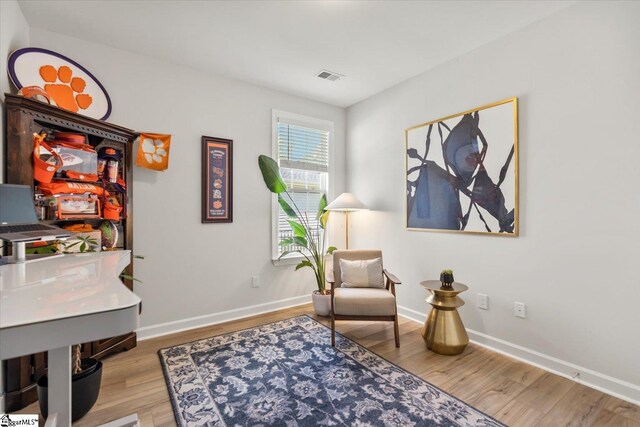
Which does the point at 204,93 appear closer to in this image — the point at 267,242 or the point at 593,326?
the point at 267,242

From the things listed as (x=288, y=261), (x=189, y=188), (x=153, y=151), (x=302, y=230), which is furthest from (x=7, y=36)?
(x=288, y=261)

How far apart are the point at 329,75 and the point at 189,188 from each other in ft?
6.30

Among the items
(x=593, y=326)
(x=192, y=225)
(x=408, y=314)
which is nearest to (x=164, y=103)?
(x=192, y=225)

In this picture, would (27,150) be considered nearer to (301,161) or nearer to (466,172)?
(301,161)

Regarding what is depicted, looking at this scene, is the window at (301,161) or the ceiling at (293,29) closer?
the ceiling at (293,29)

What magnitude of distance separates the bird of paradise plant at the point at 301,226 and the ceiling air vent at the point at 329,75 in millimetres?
1063

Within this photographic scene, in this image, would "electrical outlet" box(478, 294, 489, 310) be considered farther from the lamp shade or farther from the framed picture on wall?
the framed picture on wall

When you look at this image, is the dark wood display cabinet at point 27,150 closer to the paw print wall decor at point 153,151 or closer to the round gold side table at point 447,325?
the paw print wall decor at point 153,151

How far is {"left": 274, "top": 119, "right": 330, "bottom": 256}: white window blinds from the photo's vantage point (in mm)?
3684


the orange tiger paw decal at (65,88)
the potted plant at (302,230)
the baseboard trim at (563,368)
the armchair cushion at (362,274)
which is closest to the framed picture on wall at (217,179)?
the potted plant at (302,230)

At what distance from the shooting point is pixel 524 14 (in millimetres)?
2236

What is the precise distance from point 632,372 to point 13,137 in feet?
13.8

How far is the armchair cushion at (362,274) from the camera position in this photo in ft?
9.82

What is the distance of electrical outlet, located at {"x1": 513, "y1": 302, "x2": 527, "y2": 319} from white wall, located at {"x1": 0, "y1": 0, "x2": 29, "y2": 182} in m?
3.77
